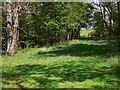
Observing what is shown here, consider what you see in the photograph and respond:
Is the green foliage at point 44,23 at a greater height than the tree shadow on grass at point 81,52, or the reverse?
the green foliage at point 44,23

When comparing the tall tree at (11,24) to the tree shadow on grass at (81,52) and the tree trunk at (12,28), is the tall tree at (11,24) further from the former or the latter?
the tree shadow on grass at (81,52)

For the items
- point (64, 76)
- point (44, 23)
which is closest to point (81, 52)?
point (64, 76)

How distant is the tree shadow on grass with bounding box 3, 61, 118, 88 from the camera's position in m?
8.58

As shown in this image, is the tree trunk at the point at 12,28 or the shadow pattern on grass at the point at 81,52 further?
the tree trunk at the point at 12,28

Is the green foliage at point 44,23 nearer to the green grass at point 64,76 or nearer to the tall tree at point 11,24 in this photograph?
the tall tree at point 11,24

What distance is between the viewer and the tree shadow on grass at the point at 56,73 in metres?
8.58

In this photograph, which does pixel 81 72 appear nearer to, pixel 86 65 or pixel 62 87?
pixel 86 65

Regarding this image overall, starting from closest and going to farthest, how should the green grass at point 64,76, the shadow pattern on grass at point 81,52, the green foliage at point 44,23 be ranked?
the green grass at point 64,76 < the shadow pattern on grass at point 81,52 < the green foliage at point 44,23

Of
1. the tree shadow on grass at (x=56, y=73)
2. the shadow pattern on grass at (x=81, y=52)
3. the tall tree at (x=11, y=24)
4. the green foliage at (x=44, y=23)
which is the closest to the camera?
the tree shadow on grass at (x=56, y=73)

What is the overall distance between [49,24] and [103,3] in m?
6.92

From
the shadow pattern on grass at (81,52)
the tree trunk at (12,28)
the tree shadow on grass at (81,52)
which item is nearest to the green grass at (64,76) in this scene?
the shadow pattern on grass at (81,52)

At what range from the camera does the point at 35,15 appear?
28797 mm

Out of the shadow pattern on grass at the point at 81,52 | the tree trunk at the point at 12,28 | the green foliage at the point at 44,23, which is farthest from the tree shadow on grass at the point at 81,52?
the green foliage at the point at 44,23

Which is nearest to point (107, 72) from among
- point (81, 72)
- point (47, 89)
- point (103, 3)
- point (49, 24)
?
point (81, 72)
